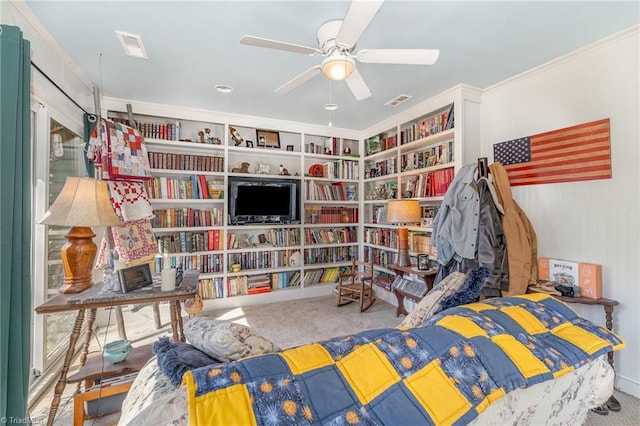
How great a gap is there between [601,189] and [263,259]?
345 cm

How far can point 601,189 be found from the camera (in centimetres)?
210

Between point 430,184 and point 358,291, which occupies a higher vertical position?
point 430,184

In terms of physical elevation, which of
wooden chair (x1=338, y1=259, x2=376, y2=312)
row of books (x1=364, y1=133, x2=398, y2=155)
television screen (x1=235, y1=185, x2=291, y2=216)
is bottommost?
wooden chair (x1=338, y1=259, x2=376, y2=312)

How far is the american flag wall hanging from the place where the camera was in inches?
82.0

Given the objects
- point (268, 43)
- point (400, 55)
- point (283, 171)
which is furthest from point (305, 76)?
point (283, 171)

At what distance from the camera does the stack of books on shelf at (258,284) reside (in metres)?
3.77

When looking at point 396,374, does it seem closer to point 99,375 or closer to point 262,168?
point 99,375

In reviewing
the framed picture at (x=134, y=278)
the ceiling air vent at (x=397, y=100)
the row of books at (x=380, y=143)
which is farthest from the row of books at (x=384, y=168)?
the framed picture at (x=134, y=278)

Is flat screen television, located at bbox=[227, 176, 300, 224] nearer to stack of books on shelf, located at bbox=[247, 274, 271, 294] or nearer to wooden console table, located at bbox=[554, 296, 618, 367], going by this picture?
stack of books on shelf, located at bbox=[247, 274, 271, 294]

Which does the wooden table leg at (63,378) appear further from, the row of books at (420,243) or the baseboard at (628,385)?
the baseboard at (628,385)

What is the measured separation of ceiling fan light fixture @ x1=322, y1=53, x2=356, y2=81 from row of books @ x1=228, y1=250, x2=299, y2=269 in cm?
264

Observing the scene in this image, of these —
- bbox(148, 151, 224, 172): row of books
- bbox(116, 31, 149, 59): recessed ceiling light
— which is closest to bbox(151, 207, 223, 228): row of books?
bbox(148, 151, 224, 172): row of books

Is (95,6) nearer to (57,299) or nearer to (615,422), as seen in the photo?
(57,299)

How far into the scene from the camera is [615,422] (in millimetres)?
1696
